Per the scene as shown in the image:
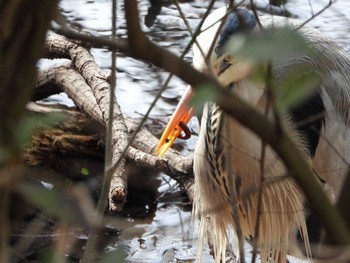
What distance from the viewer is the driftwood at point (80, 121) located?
3404 mm

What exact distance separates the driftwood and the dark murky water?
234 millimetres

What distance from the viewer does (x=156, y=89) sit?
4633 mm

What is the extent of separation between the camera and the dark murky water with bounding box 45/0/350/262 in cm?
341

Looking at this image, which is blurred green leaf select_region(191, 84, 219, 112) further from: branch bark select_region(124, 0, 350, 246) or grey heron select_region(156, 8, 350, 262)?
→ grey heron select_region(156, 8, 350, 262)

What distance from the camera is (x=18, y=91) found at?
98cm

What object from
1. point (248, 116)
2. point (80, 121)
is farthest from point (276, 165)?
point (248, 116)

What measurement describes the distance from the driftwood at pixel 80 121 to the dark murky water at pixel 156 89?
0.23 meters

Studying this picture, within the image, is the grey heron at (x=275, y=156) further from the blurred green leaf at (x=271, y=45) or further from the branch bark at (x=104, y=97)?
the blurred green leaf at (x=271, y=45)

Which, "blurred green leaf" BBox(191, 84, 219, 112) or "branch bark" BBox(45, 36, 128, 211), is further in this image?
"branch bark" BBox(45, 36, 128, 211)

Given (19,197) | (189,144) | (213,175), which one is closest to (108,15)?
(189,144)

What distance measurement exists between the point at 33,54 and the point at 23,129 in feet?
0.28

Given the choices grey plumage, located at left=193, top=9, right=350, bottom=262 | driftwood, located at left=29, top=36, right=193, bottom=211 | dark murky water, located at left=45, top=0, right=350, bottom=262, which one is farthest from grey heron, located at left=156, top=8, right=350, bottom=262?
driftwood, located at left=29, top=36, right=193, bottom=211

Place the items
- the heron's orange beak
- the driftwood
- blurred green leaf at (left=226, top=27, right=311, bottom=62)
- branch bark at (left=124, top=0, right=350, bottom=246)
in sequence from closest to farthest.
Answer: blurred green leaf at (left=226, top=27, right=311, bottom=62)
branch bark at (left=124, top=0, right=350, bottom=246)
the heron's orange beak
the driftwood

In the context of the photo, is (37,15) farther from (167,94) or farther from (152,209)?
(167,94)
